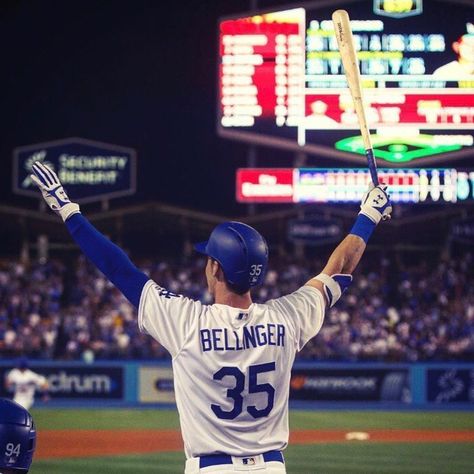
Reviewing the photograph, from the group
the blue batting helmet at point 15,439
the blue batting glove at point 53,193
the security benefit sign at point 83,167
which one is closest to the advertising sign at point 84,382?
the security benefit sign at point 83,167

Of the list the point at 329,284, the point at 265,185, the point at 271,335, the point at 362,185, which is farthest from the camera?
the point at 265,185

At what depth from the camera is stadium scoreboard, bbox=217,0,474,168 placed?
836 inches

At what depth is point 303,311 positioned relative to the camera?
3732 millimetres

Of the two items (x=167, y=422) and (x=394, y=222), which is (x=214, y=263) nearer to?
(x=167, y=422)

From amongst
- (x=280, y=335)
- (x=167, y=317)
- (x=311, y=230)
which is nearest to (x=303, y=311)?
(x=280, y=335)

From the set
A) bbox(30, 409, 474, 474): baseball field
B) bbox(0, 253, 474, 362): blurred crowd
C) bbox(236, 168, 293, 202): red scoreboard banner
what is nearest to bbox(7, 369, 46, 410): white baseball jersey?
bbox(30, 409, 474, 474): baseball field

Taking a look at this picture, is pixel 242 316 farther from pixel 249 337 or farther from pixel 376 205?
pixel 376 205

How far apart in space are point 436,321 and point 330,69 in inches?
300

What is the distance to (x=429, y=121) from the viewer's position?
70.2 ft

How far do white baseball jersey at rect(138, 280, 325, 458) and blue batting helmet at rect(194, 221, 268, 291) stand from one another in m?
0.11

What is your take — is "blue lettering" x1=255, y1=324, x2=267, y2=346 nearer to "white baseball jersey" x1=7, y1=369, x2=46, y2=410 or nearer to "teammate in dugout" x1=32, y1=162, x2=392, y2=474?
"teammate in dugout" x1=32, y1=162, x2=392, y2=474

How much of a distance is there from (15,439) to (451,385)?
19170 millimetres

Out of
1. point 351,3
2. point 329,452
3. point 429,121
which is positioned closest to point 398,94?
point 429,121

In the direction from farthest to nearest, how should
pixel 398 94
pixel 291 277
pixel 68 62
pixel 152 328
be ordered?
pixel 68 62, pixel 291 277, pixel 398 94, pixel 152 328
